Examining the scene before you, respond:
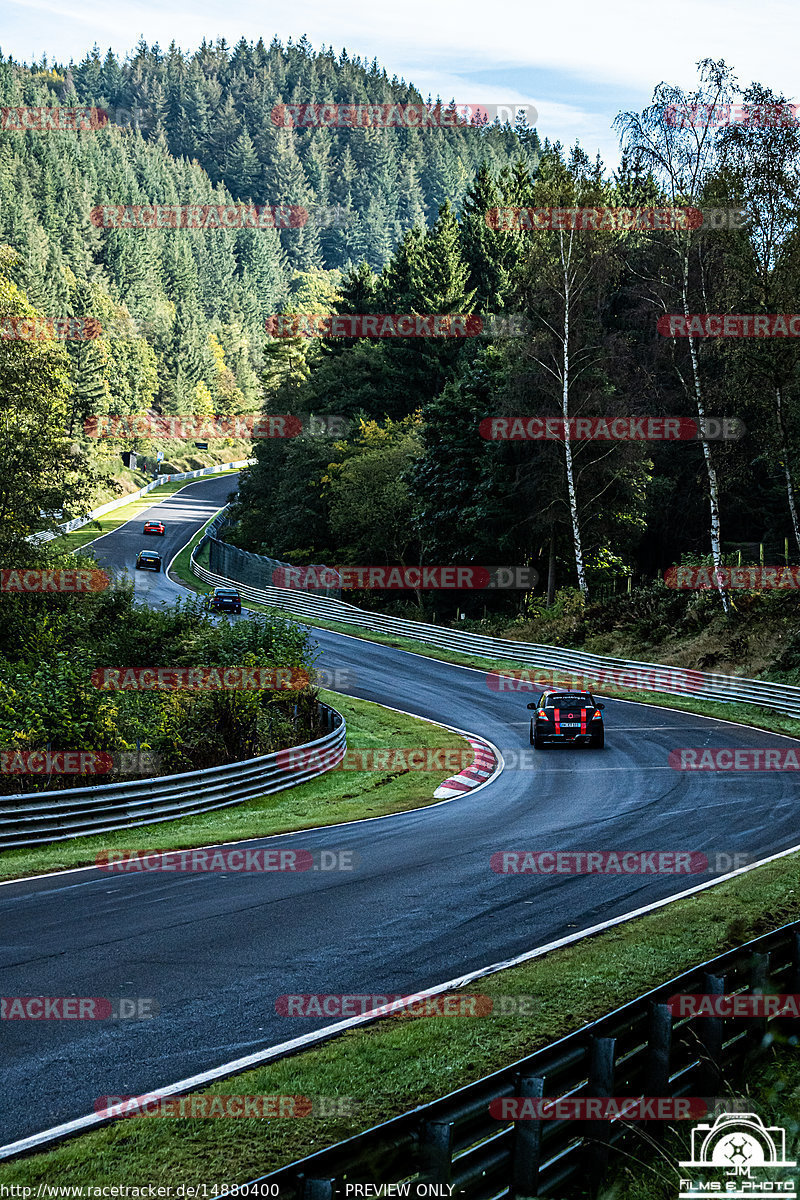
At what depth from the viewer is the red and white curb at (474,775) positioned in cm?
2234

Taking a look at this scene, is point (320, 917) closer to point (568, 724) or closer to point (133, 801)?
point (133, 801)

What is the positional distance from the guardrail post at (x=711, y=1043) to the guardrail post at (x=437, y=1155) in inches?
113

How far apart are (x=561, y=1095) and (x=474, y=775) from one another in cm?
1734

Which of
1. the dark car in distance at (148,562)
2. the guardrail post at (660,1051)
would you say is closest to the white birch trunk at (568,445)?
the dark car in distance at (148,562)

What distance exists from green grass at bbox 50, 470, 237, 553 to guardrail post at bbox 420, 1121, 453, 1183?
194 feet

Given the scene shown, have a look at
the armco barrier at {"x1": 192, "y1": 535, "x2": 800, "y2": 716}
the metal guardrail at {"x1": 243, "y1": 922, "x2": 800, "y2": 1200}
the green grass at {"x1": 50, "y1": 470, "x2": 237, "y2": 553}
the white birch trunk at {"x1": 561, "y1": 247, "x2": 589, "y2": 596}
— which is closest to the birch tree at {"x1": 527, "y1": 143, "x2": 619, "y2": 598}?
the white birch trunk at {"x1": 561, "y1": 247, "x2": 589, "y2": 596}

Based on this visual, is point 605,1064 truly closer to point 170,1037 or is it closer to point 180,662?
point 170,1037

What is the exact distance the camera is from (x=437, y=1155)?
18.3 ft

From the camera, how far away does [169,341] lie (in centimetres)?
16725

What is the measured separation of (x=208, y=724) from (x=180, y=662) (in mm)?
5674

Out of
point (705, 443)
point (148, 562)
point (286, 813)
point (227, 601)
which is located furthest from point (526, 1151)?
point (148, 562)

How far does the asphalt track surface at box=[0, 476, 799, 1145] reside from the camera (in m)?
8.65

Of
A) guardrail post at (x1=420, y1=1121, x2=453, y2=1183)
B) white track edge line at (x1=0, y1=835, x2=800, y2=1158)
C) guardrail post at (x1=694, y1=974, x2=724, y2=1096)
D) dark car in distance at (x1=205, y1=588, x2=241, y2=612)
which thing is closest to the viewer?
guardrail post at (x1=420, y1=1121, x2=453, y2=1183)

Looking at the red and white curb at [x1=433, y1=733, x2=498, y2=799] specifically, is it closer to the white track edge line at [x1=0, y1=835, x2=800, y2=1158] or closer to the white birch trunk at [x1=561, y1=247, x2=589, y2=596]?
the white track edge line at [x1=0, y1=835, x2=800, y2=1158]
